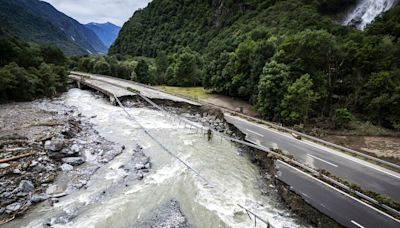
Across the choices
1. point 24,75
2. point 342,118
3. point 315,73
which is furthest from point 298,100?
point 24,75

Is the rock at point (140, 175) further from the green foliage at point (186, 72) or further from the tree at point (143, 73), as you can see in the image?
the tree at point (143, 73)

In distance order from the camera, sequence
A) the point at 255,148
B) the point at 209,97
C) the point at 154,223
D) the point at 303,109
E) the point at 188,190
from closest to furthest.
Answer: the point at 154,223 < the point at 188,190 < the point at 255,148 < the point at 303,109 < the point at 209,97

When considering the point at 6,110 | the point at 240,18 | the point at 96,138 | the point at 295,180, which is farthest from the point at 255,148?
the point at 240,18

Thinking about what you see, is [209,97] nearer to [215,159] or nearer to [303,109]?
[303,109]

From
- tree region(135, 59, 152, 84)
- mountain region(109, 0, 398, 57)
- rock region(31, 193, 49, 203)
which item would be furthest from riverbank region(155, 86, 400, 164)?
tree region(135, 59, 152, 84)

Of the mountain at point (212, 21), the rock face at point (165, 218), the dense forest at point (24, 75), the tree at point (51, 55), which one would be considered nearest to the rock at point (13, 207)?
the rock face at point (165, 218)
